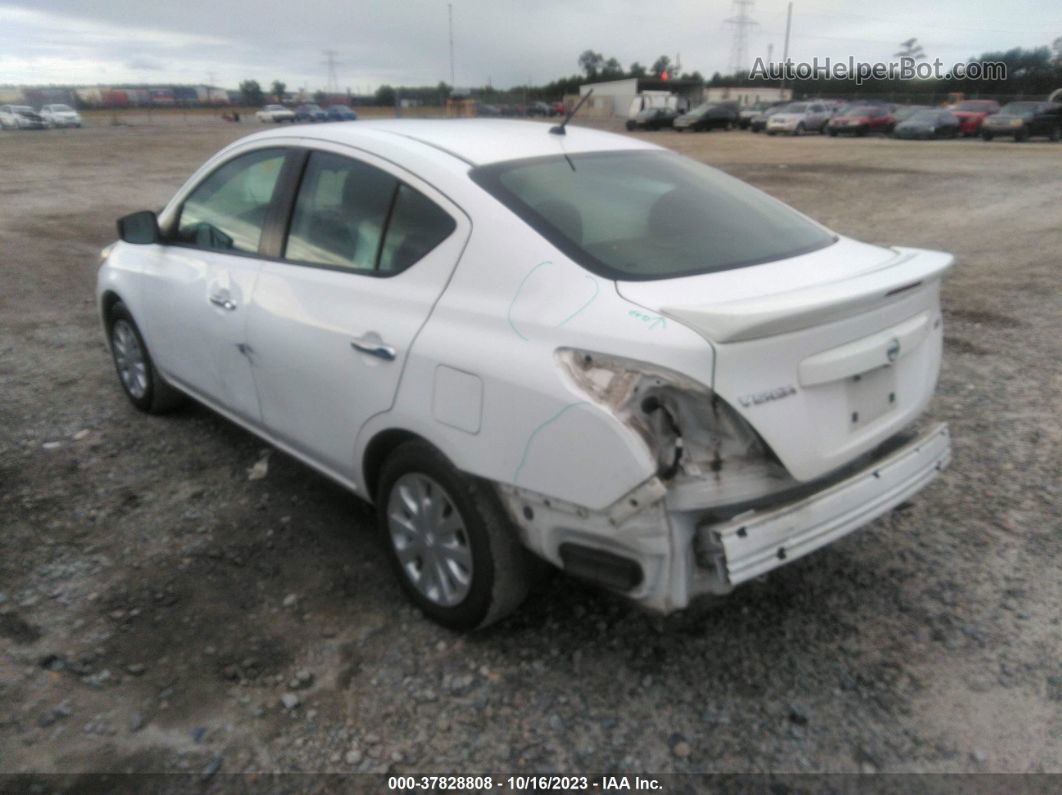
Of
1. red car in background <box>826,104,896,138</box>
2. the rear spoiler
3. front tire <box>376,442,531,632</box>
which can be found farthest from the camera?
red car in background <box>826,104,896,138</box>

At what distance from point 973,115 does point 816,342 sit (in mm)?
34935

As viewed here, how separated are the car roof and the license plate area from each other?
55.5 inches

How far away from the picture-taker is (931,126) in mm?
30688

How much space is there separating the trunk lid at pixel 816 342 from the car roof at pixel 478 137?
928mm

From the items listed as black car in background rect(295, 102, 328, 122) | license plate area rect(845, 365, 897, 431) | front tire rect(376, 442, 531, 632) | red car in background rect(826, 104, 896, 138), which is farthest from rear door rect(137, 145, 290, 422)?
black car in background rect(295, 102, 328, 122)

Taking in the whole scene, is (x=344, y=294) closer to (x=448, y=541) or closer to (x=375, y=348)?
(x=375, y=348)

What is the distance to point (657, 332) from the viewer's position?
221cm

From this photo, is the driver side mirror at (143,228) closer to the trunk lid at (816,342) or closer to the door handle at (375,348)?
the door handle at (375,348)

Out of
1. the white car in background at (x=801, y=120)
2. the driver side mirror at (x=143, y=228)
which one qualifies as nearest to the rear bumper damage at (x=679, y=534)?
the driver side mirror at (x=143, y=228)

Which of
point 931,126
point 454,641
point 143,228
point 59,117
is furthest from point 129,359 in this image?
point 59,117

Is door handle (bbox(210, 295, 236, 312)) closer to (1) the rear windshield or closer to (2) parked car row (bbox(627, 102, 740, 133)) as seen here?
(1) the rear windshield

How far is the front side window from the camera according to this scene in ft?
11.9

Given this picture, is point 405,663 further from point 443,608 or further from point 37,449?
point 37,449

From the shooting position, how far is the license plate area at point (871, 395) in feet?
8.13
